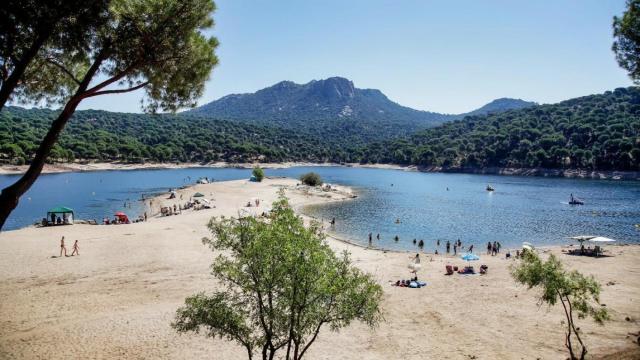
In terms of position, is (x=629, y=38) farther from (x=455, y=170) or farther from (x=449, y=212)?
(x=455, y=170)

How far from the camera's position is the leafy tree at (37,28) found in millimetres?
10391

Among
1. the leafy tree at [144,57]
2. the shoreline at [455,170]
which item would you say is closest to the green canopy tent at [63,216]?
the leafy tree at [144,57]

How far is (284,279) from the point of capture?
997cm

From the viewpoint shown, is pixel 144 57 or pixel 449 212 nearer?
pixel 144 57

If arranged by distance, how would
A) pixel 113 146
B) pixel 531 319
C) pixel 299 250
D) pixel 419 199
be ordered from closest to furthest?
pixel 299 250 < pixel 531 319 < pixel 419 199 < pixel 113 146

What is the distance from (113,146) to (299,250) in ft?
625

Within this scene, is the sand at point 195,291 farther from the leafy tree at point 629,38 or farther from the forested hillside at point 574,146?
the forested hillside at point 574,146

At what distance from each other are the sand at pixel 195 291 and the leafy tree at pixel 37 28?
38.6 ft

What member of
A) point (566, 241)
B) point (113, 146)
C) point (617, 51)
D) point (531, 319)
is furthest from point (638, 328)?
point (113, 146)

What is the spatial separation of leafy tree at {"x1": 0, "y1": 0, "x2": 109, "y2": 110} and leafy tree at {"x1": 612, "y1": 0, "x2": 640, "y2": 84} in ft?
64.5

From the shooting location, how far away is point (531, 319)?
21422 millimetres

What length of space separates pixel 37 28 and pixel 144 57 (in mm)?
2995

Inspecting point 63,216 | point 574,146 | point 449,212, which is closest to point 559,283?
point 63,216

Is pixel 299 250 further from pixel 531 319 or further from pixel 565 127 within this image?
pixel 565 127
